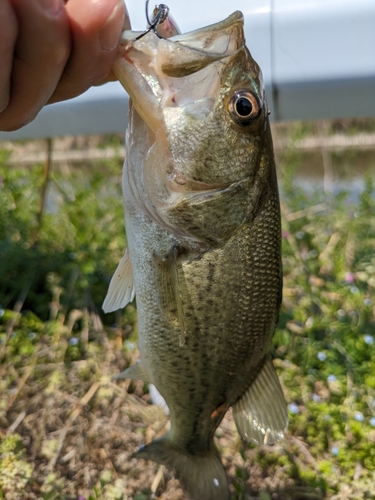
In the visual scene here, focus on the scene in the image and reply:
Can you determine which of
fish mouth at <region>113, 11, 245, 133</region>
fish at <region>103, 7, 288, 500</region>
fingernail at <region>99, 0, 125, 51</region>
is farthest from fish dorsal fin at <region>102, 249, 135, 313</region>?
fingernail at <region>99, 0, 125, 51</region>

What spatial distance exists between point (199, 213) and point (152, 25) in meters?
0.49

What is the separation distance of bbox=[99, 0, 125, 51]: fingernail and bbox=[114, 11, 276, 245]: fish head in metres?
0.05

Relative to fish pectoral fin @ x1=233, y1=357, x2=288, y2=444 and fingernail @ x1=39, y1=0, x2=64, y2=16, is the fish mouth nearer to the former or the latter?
fingernail @ x1=39, y1=0, x2=64, y2=16

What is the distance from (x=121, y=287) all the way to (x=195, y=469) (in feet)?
2.34

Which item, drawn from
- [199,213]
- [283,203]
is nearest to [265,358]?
[199,213]

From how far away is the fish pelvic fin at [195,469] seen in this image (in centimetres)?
156

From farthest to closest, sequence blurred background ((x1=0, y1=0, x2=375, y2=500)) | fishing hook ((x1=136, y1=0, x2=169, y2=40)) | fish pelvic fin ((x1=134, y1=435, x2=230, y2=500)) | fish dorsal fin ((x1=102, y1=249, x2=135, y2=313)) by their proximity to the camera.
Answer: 1. blurred background ((x1=0, y1=0, x2=375, y2=500))
2. fish pelvic fin ((x1=134, y1=435, x2=230, y2=500))
3. fish dorsal fin ((x1=102, y1=249, x2=135, y2=313))
4. fishing hook ((x1=136, y1=0, x2=169, y2=40))

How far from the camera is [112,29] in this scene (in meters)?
1.06

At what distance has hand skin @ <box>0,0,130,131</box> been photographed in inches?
38.4

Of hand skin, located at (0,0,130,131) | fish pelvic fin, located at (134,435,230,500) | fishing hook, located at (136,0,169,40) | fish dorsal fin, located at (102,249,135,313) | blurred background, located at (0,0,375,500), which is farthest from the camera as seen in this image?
blurred background, located at (0,0,375,500)

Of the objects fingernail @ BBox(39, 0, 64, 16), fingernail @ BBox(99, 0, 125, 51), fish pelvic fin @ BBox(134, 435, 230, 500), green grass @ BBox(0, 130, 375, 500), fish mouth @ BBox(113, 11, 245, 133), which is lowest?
green grass @ BBox(0, 130, 375, 500)

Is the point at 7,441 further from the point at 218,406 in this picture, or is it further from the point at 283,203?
Answer: the point at 283,203

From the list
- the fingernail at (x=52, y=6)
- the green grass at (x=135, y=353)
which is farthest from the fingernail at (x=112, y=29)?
the green grass at (x=135, y=353)

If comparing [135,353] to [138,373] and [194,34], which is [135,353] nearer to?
[138,373]
